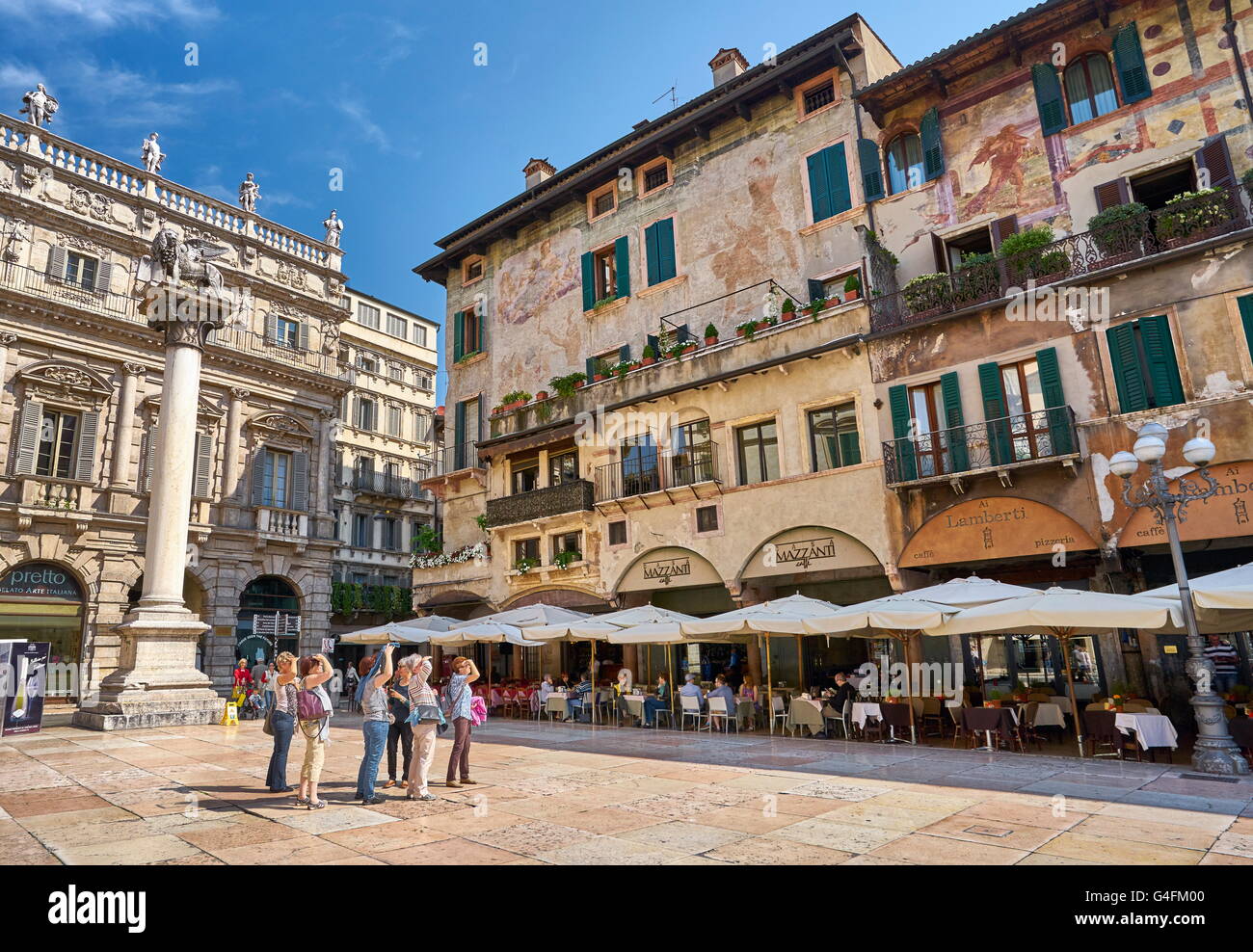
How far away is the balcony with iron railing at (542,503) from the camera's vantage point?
2477cm

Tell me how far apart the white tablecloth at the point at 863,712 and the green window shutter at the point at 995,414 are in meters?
6.04

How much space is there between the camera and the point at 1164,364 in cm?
1541

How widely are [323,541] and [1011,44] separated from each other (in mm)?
28775

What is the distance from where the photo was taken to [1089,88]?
18297 mm

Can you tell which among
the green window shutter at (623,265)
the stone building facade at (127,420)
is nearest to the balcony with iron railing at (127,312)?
the stone building facade at (127,420)

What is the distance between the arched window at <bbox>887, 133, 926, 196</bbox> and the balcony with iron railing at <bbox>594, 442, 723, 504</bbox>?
28.6ft

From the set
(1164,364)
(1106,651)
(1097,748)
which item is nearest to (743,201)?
(1164,364)

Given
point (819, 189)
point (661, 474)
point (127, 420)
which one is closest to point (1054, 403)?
point (819, 189)

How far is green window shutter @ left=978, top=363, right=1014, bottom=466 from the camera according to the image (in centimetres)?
1681

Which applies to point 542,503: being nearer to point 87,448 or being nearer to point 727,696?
point 727,696

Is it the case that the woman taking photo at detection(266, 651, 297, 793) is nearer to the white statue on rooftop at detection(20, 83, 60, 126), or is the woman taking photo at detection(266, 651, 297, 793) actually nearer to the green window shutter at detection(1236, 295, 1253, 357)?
the green window shutter at detection(1236, 295, 1253, 357)

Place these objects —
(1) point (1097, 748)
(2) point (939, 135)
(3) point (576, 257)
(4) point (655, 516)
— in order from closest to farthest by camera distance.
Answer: (1) point (1097, 748) < (2) point (939, 135) < (4) point (655, 516) < (3) point (576, 257)

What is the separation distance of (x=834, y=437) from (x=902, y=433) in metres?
2.02
